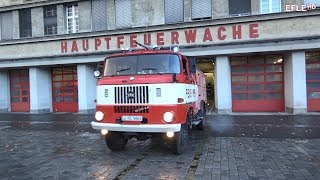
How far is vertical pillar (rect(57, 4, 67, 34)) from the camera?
2259 centimetres

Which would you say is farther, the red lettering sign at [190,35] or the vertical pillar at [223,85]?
the red lettering sign at [190,35]

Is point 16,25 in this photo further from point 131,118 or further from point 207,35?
point 131,118

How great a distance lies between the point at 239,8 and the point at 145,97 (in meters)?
12.8

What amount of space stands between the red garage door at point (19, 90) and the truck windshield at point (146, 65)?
18.0 metres

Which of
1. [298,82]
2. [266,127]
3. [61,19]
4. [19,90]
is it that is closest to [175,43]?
[298,82]

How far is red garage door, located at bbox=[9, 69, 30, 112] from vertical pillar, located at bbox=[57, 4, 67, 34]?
4421mm

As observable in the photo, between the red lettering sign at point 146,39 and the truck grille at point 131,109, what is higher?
the red lettering sign at point 146,39

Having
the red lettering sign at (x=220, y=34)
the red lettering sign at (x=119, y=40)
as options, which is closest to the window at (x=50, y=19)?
the red lettering sign at (x=119, y=40)

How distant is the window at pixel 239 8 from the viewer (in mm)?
18859

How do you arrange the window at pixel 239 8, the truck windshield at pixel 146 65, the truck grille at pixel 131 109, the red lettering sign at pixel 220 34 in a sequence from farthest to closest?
the window at pixel 239 8 < the red lettering sign at pixel 220 34 < the truck windshield at pixel 146 65 < the truck grille at pixel 131 109

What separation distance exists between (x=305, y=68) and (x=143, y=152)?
39.0 ft

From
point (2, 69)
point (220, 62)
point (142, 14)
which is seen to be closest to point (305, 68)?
Result: point (220, 62)

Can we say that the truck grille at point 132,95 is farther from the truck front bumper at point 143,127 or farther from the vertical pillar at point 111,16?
the vertical pillar at point 111,16

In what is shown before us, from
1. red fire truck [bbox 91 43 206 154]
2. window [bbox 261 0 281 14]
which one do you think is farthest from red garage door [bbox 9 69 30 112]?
red fire truck [bbox 91 43 206 154]
